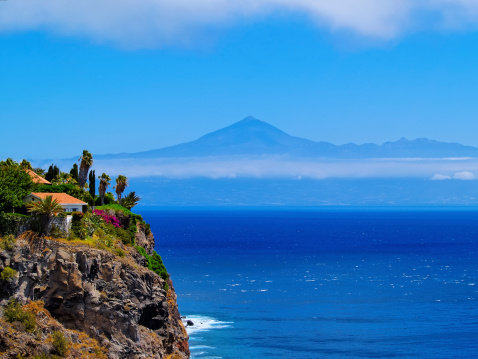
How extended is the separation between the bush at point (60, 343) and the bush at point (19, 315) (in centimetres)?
162

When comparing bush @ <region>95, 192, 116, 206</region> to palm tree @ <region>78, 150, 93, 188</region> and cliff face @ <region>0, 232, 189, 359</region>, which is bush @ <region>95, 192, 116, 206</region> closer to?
palm tree @ <region>78, 150, 93, 188</region>

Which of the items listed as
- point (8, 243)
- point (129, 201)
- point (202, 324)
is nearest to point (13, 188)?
point (8, 243)

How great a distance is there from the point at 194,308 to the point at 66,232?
1796 inches

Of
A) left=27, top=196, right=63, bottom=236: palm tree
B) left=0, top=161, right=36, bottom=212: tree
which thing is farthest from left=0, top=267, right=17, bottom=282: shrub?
left=0, top=161, right=36, bottom=212: tree

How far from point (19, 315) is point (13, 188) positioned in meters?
13.6

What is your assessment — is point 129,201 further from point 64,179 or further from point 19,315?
point 19,315

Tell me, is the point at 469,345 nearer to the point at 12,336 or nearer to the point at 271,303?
the point at 271,303

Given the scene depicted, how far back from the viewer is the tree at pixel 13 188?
166 feet

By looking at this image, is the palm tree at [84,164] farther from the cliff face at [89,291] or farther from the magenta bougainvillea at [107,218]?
the cliff face at [89,291]

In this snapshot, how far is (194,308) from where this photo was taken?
9288cm

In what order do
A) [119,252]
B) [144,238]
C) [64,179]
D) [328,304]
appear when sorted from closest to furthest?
[119,252], [144,238], [64,179], [328,304]

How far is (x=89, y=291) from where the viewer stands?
152 ft

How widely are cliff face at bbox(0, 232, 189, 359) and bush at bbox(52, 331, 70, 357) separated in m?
2.06

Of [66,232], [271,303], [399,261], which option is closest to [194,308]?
[271,303]
